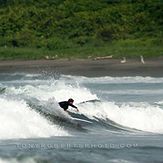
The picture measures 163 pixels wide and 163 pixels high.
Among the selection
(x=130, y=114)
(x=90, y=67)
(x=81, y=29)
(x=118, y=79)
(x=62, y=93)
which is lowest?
(x=130, y=114)

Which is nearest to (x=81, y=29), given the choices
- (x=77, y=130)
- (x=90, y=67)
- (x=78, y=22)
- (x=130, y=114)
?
(x=78, y=22)

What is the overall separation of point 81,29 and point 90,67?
44.3 ft

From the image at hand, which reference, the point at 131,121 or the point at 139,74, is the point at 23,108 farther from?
the point at 139,74

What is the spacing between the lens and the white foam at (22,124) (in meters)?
25.7

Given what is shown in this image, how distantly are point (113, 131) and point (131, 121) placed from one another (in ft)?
11.1

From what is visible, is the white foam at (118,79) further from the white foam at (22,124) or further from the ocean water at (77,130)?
the white foam at (22,124)

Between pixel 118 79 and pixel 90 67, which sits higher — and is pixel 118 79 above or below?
below

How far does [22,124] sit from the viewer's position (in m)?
26.4

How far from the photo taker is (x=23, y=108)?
1126 inches

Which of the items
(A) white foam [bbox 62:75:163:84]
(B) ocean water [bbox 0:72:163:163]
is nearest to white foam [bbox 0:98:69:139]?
(B) ocean water [bbox 0:72:163:163]

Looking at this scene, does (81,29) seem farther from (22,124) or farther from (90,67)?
(22,124)

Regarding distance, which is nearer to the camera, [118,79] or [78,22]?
[118,79]

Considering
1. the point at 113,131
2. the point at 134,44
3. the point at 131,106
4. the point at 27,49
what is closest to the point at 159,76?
the point at 134,44

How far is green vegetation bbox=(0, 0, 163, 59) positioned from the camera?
237 feet
